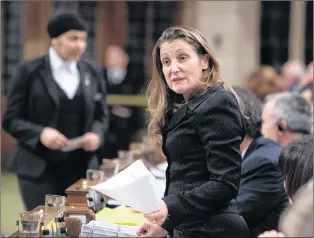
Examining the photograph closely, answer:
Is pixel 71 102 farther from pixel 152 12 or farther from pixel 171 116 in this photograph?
pixel 152 12

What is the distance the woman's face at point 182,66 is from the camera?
2.58 m

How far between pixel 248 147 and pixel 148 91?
0.91m

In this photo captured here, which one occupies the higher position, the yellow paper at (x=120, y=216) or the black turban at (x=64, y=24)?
the black turban at (x=64, y=24)

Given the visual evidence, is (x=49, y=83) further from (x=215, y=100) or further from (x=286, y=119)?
(x=215, y=100)

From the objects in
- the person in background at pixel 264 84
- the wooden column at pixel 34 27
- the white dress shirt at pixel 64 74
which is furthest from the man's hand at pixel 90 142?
the wooden column at pixel 34 27

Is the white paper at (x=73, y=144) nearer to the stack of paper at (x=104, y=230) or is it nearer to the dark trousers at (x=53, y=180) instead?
the dark trousers at (x=53, y=180)

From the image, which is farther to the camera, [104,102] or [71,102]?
[104,102]

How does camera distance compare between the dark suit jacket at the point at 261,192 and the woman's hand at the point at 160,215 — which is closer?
the woman's hand at the point at 160,215

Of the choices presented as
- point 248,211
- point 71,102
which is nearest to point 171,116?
point 248,211

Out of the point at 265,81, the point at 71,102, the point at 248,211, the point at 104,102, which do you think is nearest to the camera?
the point at 248,211

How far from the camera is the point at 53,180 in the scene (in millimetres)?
4371

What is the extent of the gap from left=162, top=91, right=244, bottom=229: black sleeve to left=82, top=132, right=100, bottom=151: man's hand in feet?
6.28

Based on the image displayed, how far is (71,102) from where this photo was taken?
4.40m

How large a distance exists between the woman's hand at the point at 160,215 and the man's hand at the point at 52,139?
1.81 m
